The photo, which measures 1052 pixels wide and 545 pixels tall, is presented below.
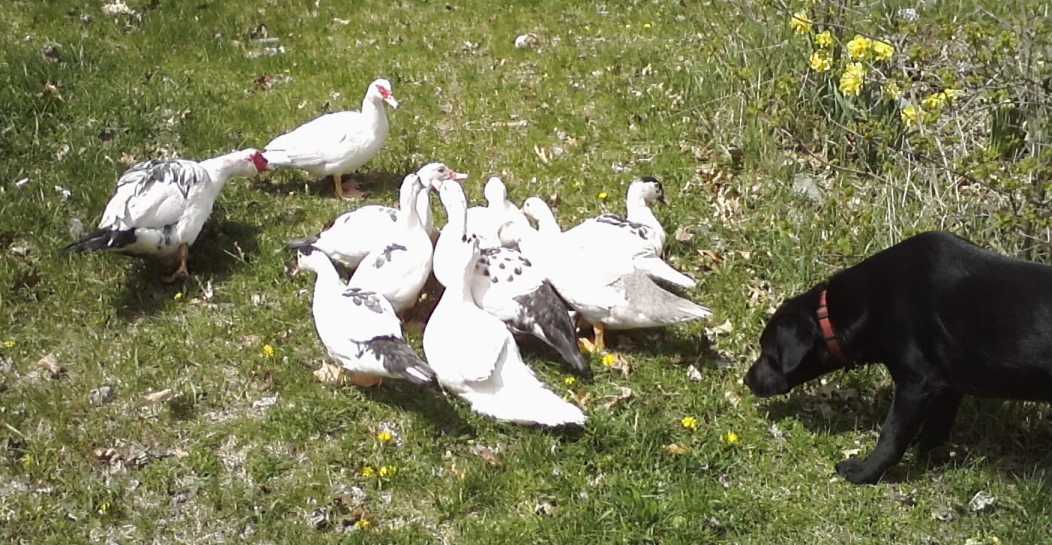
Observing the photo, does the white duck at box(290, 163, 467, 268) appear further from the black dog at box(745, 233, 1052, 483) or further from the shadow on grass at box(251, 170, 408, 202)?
the black dog at box(745, 233, 1052, 483)

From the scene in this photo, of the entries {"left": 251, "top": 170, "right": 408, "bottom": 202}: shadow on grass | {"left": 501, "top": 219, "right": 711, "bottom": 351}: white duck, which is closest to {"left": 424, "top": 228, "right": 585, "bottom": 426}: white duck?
{"left": 501, "top": 219, "right": 711, "bottom": 351}: white duck

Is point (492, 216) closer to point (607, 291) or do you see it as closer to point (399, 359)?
point (607, 291)

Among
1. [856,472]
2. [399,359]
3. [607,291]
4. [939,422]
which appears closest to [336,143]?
[607,291]

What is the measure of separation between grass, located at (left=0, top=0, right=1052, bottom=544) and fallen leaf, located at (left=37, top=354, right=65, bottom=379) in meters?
0.04

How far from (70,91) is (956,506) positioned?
253 inches

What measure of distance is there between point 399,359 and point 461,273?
2.32ft

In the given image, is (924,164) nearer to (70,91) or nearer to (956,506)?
(956,506)

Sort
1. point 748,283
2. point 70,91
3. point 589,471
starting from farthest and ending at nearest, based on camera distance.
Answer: point 70,91 < point 748,283 < point 589,471

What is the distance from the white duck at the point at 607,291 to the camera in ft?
15.9

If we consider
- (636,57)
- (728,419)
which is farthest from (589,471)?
(636,57)

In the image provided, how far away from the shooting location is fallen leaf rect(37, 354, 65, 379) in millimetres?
4992

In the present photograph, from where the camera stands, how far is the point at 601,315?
4.98 m

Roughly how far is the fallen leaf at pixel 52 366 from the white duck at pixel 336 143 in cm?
184

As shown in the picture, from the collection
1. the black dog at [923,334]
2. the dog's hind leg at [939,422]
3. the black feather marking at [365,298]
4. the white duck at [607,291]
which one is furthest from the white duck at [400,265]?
the dog's hind leg at [939,422]
